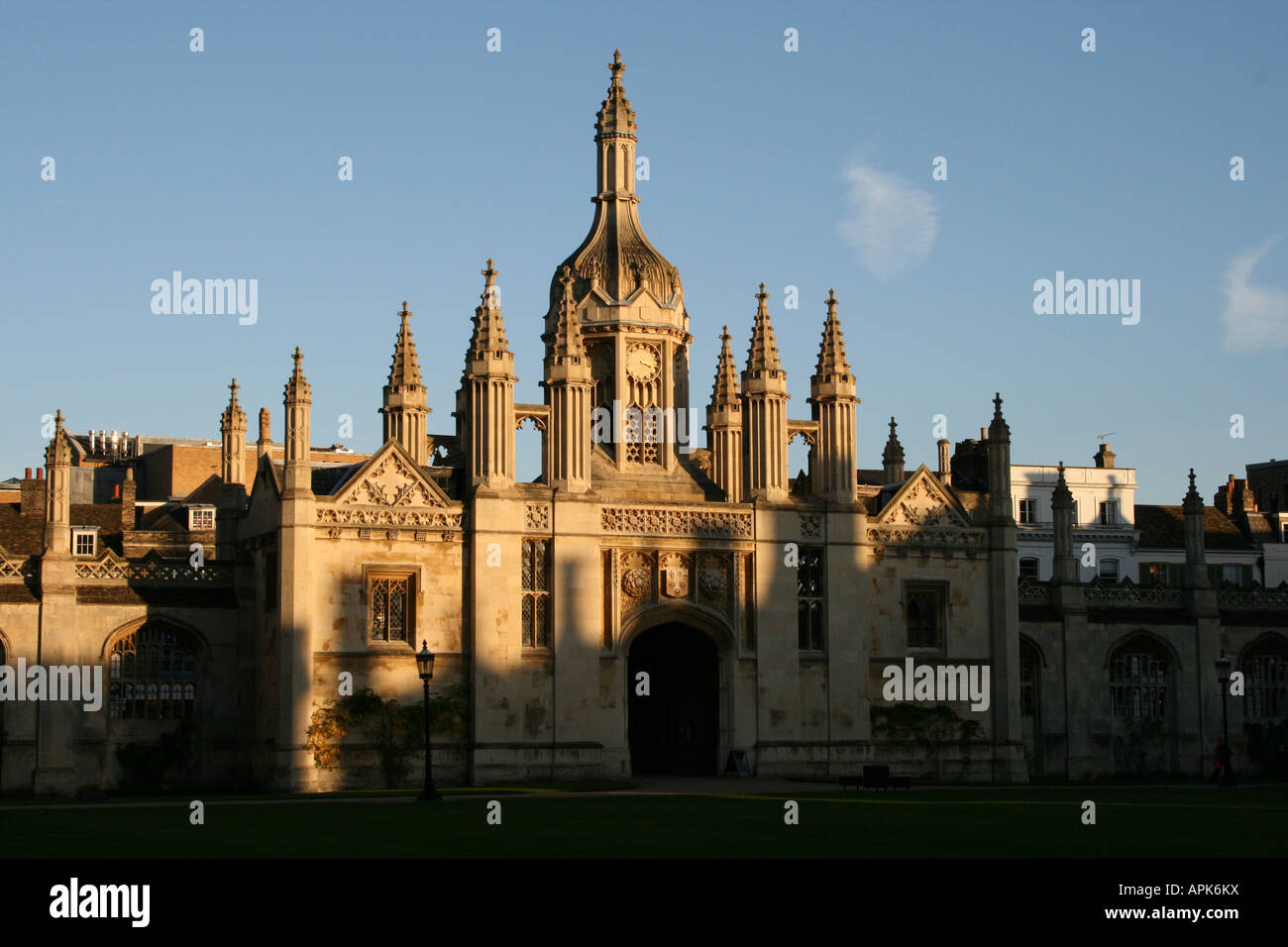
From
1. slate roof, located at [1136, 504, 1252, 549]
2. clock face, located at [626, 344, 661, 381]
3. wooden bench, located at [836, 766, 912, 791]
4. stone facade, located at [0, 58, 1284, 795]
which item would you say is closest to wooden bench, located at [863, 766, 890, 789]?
wooden bench, located at [836, 766, 912, 791]

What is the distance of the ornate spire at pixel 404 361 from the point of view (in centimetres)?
5934

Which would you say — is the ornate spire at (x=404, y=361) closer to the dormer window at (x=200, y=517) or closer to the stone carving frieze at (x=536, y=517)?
the stone carving frieze at (x=536, y=517)

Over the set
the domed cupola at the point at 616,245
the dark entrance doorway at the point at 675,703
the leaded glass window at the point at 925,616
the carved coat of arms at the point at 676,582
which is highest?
the domed cupola at the point at 616,245

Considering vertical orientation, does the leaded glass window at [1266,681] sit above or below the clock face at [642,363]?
below

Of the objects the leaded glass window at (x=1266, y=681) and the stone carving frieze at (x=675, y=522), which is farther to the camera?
the leaded glass window at (x=1266, y=681)

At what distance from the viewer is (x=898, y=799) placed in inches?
1693

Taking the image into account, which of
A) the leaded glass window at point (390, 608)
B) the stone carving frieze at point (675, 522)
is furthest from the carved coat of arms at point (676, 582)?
the leaded glass window at point (390, 608)

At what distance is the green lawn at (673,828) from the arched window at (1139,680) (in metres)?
20.5

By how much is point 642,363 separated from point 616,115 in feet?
27.8

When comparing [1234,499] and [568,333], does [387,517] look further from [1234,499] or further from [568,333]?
[1234,499]

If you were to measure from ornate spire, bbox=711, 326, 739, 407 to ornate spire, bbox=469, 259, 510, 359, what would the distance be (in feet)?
31.1

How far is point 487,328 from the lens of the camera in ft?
183
